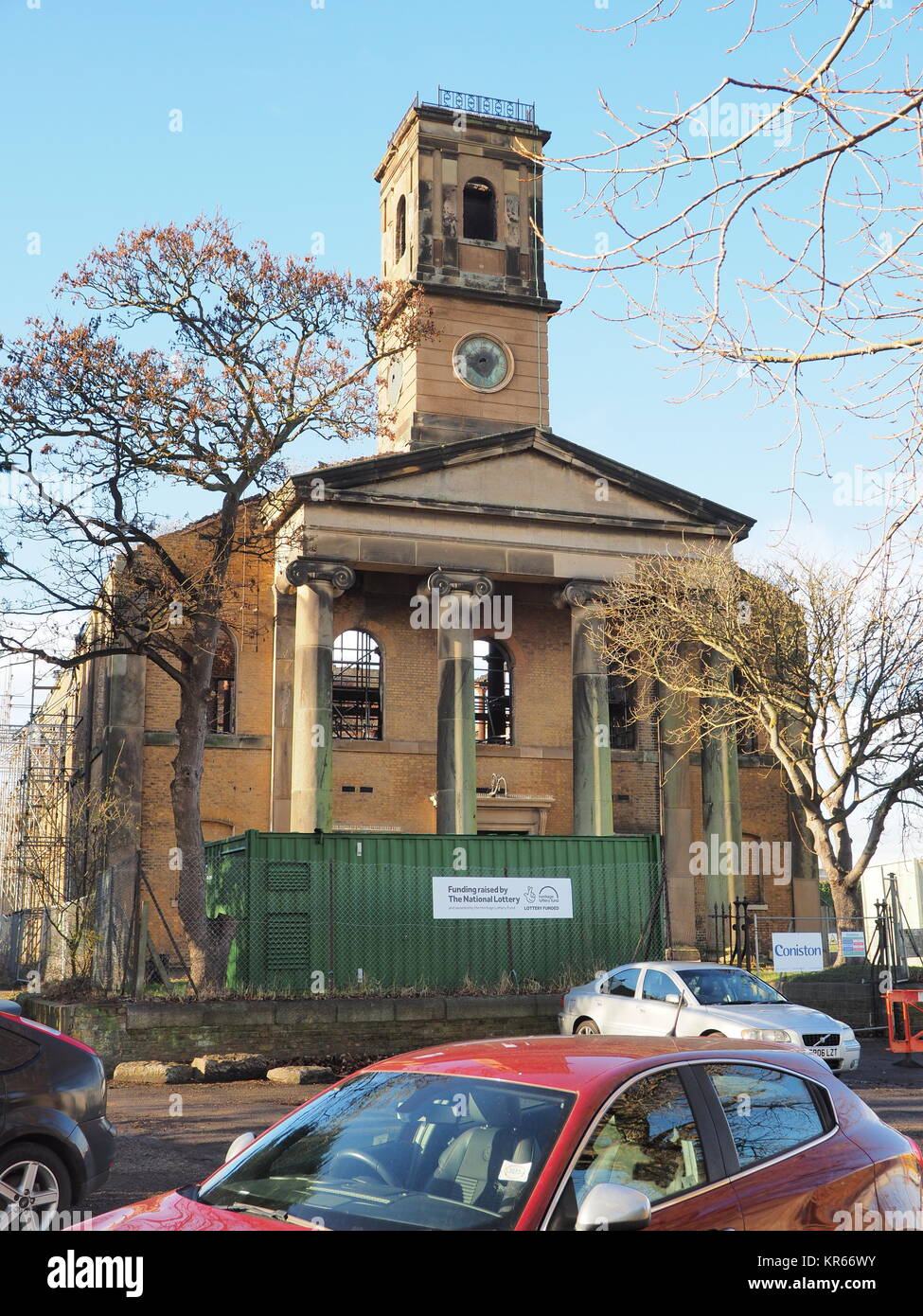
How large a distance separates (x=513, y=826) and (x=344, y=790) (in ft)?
15.0

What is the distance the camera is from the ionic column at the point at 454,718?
28156 millimetres

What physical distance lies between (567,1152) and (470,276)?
3461 centimetres

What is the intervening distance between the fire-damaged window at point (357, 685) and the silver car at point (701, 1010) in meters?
16.4

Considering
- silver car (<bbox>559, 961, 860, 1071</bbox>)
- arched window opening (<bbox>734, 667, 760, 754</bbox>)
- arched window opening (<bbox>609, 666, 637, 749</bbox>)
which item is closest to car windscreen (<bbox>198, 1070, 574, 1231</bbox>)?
silver car (<bbox>559, 961, 860, 1071</bbox>)

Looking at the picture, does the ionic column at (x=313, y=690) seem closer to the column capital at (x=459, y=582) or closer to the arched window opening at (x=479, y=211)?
the column capital at (x=459, y=582)

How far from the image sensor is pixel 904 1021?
58.7 ft

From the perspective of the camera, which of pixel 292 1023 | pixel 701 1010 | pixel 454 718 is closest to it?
pixel 701 1010

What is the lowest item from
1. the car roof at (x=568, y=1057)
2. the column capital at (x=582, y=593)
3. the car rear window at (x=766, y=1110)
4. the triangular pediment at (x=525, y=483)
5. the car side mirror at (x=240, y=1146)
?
the car side mirror at (x=240, y=1146)

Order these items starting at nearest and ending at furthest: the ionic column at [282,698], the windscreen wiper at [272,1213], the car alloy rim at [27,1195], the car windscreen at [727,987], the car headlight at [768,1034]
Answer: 1. the windscreen wiper at [272,1213]
2. the car alloy rim at [27,1195]
3. the car headlight at [768,1034]
4. the car windscreen at [727,987]
5. the ionic column at [282,698]

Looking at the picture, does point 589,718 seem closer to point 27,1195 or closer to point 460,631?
point 460,631

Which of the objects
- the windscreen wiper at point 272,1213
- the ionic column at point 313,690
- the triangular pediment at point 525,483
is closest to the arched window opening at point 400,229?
the triangular pediment at point 525,483

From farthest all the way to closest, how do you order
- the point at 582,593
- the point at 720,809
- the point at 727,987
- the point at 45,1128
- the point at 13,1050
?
1. the point at 720,809
2. the point at 582,593
3. the point at 727,987
4. the point at 13,1050
5. the point at 45,1128
